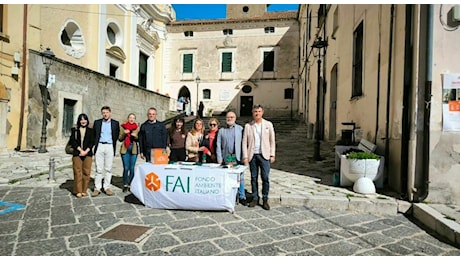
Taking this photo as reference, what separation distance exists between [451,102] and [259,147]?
3.05 metres

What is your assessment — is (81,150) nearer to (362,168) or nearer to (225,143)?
(225,143)

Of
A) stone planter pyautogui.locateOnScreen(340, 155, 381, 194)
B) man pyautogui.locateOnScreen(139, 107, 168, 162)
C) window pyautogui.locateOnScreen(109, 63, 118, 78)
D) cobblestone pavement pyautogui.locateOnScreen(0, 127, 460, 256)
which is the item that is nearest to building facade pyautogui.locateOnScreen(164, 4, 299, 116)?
window pyautogui.locateOnScreen(109, 63, 118, 78)

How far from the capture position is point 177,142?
597 cm

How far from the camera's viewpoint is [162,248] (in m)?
3.36

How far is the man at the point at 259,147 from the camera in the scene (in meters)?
4.96

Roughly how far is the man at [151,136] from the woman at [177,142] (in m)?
0.19

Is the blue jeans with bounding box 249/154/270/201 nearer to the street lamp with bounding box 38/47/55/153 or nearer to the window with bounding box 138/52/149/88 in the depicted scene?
the street lamp with bounding box 38/47/55/153

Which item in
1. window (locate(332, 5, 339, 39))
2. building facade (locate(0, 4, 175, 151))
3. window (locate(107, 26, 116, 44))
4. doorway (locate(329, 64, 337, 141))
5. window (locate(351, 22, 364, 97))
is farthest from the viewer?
window (locate(107, 26, 116, 44))

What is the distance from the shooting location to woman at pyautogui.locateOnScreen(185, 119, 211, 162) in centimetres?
561

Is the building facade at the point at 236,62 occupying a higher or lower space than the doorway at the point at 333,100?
higher

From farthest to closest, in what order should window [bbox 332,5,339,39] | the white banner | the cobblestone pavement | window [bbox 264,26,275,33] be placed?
window [bbox 264,26,275,33] → window [bbox 332,5,339,39] → the white banner → the cobblestone pavement

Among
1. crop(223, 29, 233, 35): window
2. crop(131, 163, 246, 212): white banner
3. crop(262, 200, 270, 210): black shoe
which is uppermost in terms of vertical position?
crop(223, 29, 233, 35): window

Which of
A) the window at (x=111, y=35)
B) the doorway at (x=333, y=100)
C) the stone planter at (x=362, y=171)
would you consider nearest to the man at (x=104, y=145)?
the stone planter at (x=362, y=171)

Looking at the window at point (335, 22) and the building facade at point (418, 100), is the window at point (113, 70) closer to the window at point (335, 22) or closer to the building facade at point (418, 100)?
the window at point (335, 22)
